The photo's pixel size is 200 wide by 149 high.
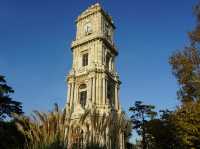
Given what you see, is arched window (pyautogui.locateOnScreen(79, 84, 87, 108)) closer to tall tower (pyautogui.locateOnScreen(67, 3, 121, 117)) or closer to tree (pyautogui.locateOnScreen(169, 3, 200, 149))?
tall tower (pyautogui.locateOnScreen(67, 3, 121, 117))

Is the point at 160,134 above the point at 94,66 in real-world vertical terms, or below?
below

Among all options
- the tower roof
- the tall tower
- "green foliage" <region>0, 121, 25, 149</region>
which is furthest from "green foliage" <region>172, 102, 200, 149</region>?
the tower roof

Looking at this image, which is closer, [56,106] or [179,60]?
[56,106]

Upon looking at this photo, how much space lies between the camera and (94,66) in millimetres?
38812

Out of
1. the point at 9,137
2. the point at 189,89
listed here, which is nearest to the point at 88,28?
the point at 9,137

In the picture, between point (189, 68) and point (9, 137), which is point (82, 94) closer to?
point (9, 137)

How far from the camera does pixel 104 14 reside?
4591 centimetres

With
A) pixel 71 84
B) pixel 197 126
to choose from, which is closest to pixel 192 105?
pixel 197 126

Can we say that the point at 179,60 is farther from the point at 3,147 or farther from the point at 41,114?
the point at 3,147

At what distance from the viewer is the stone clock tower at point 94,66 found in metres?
37.2

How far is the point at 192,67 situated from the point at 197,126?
12.3 ft

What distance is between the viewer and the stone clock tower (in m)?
37.2

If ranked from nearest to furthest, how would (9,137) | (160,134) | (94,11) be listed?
(9,137) → (160,134) → (94,11)

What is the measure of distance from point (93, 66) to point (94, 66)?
17cm
